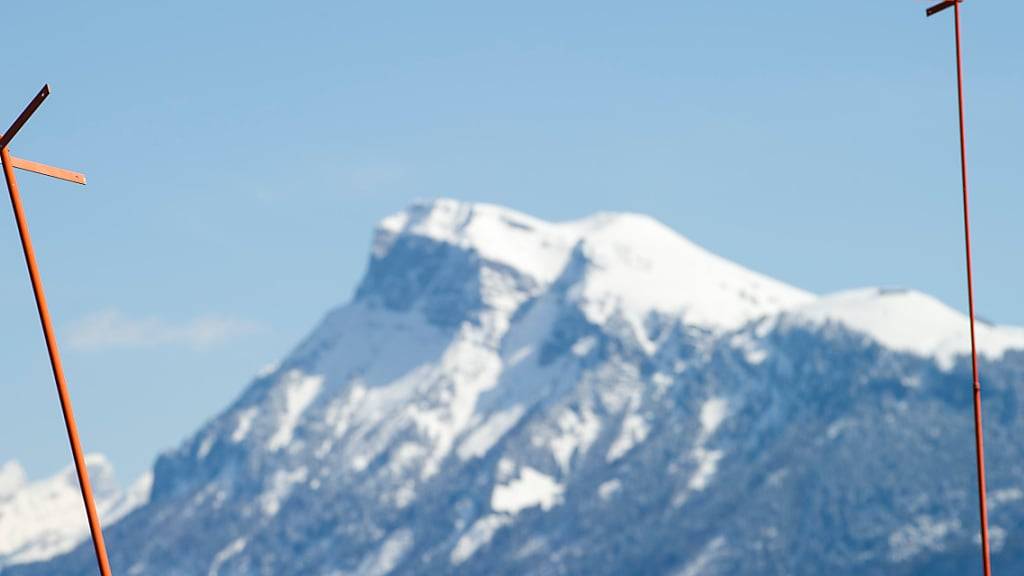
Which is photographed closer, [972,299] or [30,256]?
[30,256]

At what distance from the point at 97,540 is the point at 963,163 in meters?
20.5

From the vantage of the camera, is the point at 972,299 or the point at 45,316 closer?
the point at 45,316

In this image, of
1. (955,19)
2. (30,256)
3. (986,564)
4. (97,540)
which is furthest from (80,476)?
(955,19)

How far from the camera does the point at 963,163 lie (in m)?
50.4

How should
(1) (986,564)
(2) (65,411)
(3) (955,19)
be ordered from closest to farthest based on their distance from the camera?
(2) (65,411), (1) (986,564), (3) (955,19)

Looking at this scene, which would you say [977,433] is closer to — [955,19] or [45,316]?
[955,19]

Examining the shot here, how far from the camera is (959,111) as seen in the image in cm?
5050

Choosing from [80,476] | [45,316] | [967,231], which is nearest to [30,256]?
[45,316]

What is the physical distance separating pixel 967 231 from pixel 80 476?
62.9ft

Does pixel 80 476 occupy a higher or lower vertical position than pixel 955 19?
lower

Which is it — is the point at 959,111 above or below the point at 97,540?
above

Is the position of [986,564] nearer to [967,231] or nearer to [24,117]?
[967,231]

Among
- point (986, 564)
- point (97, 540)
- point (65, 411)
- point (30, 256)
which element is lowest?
point (986, 564)

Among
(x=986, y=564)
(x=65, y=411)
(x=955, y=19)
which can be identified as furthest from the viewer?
(x=955, y=19)
